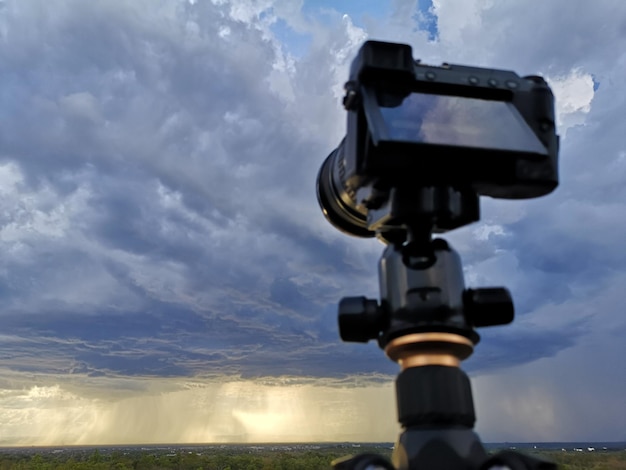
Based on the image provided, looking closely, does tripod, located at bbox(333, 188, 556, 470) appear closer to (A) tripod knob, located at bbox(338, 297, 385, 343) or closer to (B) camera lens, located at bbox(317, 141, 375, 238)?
(A) tripod knob, located at bbox(338, 297, 385, 343)

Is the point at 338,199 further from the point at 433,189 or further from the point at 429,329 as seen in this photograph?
the point at 429,329

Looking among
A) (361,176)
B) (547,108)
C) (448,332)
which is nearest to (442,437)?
(448,332)

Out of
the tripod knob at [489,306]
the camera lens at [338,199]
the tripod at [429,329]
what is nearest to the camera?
the tripod at [429,329]

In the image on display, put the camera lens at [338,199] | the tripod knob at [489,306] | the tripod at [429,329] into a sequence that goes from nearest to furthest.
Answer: the tripod at [429,329], the tripod knob at [489,306], the camera lens at [338,199]

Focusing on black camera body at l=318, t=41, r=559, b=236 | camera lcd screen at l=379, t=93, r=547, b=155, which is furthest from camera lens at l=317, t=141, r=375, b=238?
camera lcd screen at l=379, t=93, r=547, b=155

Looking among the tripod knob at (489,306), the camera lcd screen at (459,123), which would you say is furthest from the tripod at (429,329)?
the camera lcd screen at (459,123)

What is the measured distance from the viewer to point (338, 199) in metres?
1.40

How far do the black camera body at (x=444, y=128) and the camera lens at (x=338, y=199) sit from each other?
157mm

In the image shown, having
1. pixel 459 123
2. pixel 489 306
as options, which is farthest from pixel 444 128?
pixel 489 306

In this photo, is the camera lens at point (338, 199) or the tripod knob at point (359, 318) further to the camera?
the camera lens at point (338, 199)

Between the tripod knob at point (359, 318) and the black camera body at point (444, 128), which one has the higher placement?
the black camera body at point (444, 128)

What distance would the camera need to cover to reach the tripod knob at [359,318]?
1.06 metres

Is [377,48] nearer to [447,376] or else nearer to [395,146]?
[395,146]

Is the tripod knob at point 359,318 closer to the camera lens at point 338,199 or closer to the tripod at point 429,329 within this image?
the tripod at point 429,329
